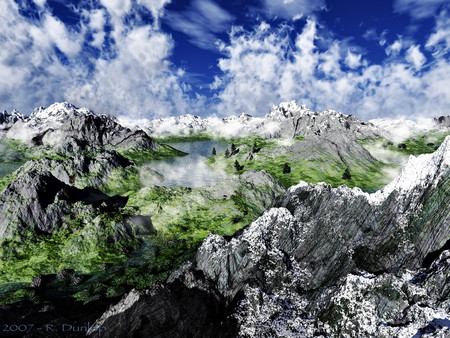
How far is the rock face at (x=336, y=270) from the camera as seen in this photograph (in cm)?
1639

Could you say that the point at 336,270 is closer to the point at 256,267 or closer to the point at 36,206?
the point at 256,267

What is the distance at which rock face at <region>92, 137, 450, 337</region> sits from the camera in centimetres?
1639

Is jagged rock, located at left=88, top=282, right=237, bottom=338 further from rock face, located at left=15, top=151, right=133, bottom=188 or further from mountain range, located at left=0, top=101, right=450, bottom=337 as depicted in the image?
rock face, located at left=15, top=151, right=133, bottom=188

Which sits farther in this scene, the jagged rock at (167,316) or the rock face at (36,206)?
the rock face at (36,206)

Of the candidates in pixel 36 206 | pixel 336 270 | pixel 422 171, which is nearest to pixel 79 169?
pixel 36 206

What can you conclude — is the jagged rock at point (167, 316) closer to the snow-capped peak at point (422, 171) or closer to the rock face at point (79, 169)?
the snow-capped peak at point (422, 171)

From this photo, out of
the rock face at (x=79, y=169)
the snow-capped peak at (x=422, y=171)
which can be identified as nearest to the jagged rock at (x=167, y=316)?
the snow-capped peak at (x=422, y=171)

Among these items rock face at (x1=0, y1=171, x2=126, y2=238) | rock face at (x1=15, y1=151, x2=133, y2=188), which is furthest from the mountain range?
rock face at (x1=15, y1=151, x2=133, y2=188)

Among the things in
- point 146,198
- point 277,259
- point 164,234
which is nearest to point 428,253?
point 277,259

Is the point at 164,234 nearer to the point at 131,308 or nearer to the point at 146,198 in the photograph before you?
the point at 146,198

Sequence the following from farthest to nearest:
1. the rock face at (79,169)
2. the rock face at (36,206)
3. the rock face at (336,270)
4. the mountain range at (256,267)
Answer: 1. the rock face at (79,169)
2. the rock face at (36,206)
3. the mountain range at (256,267)
4. the rock face at (336,270)

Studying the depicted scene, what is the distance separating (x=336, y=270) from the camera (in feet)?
72.3

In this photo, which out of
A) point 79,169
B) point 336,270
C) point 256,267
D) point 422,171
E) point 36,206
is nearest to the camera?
point 422,171

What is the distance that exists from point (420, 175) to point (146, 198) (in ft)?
179
